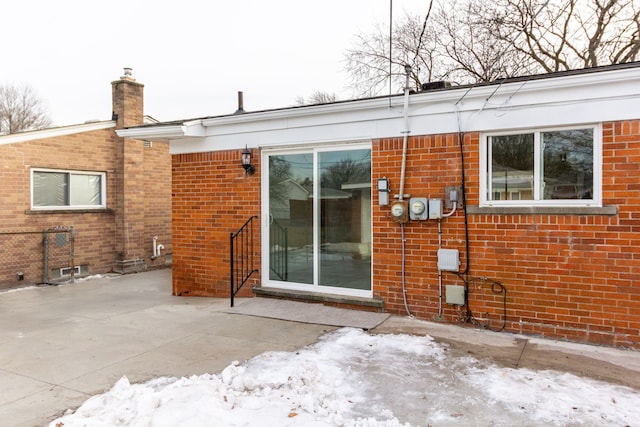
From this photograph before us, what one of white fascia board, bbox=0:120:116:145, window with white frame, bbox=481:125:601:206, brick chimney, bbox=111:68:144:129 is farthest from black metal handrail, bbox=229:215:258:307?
brick chimney, bbox=111:68:144:129

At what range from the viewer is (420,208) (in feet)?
17.8

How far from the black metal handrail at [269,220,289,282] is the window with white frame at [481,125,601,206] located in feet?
10.2

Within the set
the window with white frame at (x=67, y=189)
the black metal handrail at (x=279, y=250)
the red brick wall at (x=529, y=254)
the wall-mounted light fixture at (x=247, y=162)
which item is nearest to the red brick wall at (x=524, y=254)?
the red brick wall at (x=529, y=254)

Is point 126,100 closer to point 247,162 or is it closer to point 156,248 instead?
point 156,248

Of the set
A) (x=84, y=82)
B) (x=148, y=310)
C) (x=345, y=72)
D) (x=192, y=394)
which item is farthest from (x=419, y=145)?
(x=84, y=82)

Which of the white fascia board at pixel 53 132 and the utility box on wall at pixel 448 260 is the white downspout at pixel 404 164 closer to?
the utility box on wall at pixel 448 260

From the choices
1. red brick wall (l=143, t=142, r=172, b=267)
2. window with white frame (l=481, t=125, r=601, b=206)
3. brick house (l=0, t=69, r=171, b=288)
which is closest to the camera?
window with white frame (l=481, t=125, r=601, b=206)

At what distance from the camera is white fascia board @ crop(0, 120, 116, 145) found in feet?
29.3

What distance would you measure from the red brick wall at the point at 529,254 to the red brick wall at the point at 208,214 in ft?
7.58

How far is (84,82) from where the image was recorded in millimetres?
19141

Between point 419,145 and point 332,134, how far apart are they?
4.32 feet

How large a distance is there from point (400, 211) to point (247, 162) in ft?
8.70

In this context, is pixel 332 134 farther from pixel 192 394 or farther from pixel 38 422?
pixel 38 422

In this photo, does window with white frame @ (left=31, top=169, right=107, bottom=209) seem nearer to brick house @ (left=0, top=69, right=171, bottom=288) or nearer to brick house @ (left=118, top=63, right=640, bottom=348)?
brick house @ (left=0, top=69, right=171, bottom=288)
